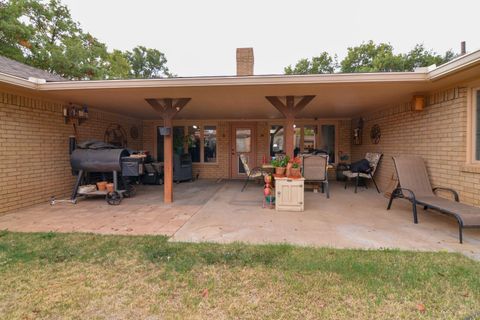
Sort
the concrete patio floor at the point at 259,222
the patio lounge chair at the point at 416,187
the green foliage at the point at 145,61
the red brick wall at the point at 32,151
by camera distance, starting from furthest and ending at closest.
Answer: the green foliage at the point at 145,61 < the red brick wall at the point at 32,151 < the patio lounge chair at the point at 416,187 < the concrete patio floor at the point at 259,222

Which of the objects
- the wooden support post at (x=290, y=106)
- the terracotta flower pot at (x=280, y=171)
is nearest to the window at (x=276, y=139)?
the wooden support post at (x=290, y=106)

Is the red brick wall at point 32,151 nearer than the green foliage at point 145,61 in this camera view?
Yes

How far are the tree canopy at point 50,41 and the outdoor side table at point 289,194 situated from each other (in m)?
13.8

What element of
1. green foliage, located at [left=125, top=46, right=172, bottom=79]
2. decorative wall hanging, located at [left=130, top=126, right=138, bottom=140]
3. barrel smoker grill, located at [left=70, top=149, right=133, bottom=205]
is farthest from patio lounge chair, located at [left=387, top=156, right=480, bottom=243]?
green foliage, located at [left=125, top=46, right=172, bottom=79]

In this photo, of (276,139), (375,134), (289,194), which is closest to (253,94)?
(289,194)

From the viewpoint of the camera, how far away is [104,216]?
405 cm

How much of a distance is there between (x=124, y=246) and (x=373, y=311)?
8.34 feet

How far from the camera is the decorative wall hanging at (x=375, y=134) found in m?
6.39

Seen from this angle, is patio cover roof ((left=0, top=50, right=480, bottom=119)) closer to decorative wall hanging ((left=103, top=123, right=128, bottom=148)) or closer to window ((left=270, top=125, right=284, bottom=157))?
decorative wall hanging ((left=103, top=123, right=128, bottom=148))

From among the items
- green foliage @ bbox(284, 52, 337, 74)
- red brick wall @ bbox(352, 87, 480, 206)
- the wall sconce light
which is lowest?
red brick wall @ bbox(352, 87, 480, 206)

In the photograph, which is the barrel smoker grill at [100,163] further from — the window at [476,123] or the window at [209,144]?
the window at [476,123]

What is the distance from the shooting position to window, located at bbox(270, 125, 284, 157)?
8625 millimetres

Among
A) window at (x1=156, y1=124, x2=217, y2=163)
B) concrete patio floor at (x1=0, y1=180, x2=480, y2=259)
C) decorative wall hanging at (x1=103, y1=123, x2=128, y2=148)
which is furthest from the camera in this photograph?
window at (x1=156, y1=124, x2=217, y2=163)

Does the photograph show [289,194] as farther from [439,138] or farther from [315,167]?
[439,138]
